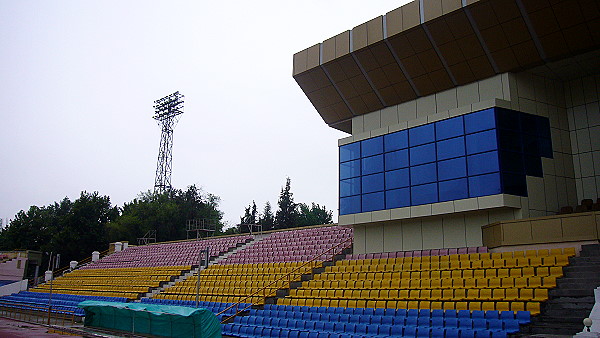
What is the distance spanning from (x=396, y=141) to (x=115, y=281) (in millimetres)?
21323

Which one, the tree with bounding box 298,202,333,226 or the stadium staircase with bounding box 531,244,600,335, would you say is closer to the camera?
the stadium staircase with bounding box 531,244,600,335

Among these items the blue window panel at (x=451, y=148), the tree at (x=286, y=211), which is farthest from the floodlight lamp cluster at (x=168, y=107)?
the blue window panel at (x=451, y=148)

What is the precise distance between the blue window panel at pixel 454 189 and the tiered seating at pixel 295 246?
709 cm

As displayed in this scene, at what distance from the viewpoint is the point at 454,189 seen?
1869 cm

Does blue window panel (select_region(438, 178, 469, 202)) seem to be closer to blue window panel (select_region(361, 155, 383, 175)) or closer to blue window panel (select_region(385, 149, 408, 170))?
blue window panel (select_region(385, 149, 408, 170))

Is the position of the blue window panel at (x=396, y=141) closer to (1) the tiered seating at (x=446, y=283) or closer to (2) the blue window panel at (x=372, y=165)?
(2) the blue window panel at (x=372, y=165)

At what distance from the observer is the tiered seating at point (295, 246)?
85.0 ft

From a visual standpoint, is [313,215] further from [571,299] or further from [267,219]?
[571,299]

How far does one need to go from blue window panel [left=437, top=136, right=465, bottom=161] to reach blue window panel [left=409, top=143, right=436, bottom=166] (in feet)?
1.01

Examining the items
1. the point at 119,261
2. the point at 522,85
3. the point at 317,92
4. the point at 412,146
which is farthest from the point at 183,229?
the point at 522,85

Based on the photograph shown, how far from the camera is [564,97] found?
20.0 m

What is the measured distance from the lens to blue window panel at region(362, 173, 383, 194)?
70.0 ft

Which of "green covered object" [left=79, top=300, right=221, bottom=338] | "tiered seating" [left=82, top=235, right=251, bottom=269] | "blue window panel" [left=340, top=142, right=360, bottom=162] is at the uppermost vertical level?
"blue window panel" [left=340, top=142, right=360, bottom=162]

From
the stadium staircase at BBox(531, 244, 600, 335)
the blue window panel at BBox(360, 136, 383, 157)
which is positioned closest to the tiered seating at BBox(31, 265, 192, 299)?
the blue window panel at BBox(360, 136, 383, 157)
